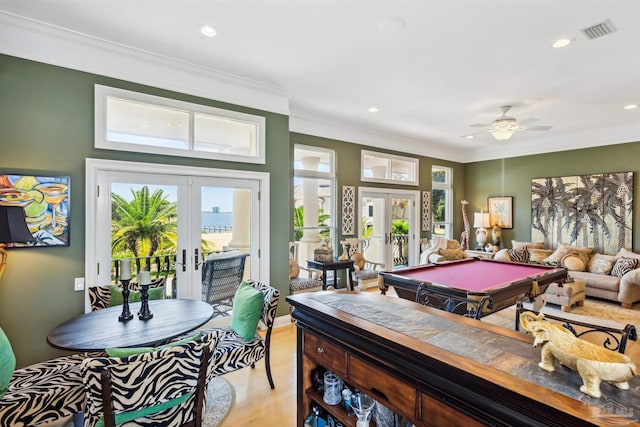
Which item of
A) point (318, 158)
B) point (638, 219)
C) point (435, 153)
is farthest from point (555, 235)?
point (318, 158)

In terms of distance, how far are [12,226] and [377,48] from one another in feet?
11.3

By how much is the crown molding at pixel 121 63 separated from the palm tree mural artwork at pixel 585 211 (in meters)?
6.34

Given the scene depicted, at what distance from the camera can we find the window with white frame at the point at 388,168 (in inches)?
256

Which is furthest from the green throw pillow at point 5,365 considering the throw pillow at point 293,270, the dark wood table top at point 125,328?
the throw pillow at point 293,270

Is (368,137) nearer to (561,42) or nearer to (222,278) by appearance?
(561,42)

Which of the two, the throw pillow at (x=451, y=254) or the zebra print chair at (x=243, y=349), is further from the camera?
the throw pillow at (x=451, y=254)

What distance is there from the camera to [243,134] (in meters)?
4.11

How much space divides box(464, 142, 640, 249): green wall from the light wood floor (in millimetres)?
3975

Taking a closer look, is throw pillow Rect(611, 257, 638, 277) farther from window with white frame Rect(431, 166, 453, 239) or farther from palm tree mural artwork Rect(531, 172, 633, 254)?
window with white frame Rect(431, 166, 453, 239)

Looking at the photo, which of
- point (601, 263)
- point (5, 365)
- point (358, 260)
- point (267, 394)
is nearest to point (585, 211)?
point (601, 263)

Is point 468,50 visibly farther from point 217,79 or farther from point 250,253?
point 250,253

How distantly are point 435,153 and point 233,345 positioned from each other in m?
6.77

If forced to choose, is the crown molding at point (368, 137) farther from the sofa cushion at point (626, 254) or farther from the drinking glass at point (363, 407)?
the drinking glass at point (363, 407)

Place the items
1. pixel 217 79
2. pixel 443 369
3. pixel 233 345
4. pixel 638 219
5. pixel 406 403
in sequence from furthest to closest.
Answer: pixel 638 219 < pixel 217 79 < pixel 233 345 < pixel 406 403 < pixel 443 369
